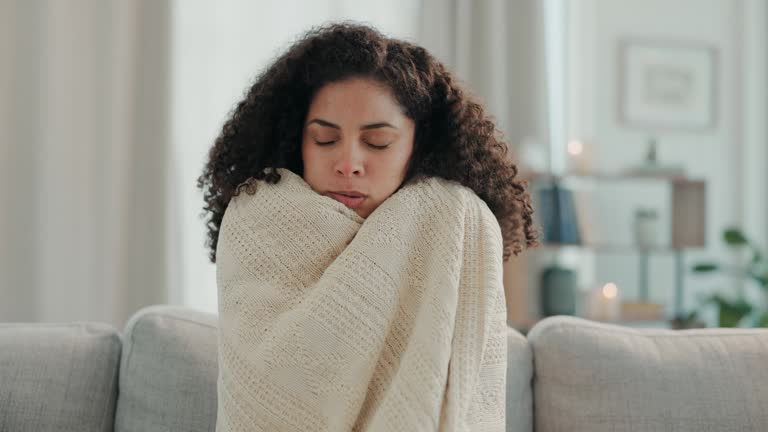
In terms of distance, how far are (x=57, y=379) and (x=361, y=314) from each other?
2.15 ft

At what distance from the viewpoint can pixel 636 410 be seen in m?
1.38

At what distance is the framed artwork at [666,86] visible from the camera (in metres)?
3.78

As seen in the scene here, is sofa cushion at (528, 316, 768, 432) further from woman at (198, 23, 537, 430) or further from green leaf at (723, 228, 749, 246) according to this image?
green leaf at (723, 228, 749, 246)

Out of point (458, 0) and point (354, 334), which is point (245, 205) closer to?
point (354, 334)

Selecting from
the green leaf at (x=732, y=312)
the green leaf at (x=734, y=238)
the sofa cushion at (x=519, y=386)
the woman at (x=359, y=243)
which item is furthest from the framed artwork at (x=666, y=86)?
the woman at (x=359, y=243)

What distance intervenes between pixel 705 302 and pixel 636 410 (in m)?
2.36

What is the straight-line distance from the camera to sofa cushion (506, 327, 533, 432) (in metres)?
1.40

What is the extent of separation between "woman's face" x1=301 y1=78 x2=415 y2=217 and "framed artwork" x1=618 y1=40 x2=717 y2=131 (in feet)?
9.38

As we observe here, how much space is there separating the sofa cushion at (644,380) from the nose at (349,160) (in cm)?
55

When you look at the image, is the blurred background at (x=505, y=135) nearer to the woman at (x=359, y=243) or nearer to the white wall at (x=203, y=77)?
the white wall at (x=203, y=77)

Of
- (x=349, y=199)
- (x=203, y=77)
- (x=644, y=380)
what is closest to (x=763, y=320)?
(x=644, y=380)

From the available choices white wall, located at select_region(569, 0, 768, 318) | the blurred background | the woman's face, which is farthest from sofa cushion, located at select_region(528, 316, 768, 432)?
white wall, located at select_region(569, 0, 768, 318)

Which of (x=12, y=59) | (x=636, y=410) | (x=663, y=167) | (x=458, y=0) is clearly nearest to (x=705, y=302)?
(x=663, y=167)

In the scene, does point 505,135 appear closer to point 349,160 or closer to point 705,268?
point 705,268
